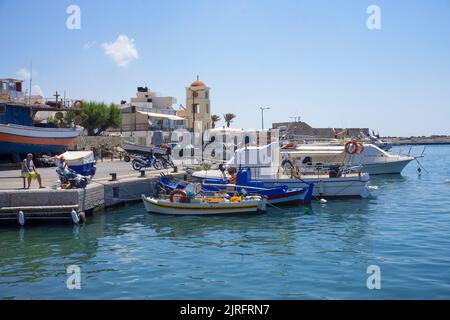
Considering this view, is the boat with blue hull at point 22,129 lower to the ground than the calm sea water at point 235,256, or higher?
higher

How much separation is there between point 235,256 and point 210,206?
288 inches

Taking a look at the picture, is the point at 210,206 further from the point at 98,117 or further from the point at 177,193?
the point at 98,117

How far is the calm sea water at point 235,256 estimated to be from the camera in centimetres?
1159

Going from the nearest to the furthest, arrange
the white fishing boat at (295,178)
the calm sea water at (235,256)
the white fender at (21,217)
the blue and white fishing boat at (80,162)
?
the calm sea water at (235,256) → the white fender at (21,217) → the blue and white fishing boat at (80,162) → the white fishing boat at (295,178)

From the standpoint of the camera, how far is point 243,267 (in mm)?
13492

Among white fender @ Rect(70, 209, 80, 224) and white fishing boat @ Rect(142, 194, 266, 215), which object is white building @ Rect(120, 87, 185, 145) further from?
white fender @ Rect(70, 209, 80, 224)

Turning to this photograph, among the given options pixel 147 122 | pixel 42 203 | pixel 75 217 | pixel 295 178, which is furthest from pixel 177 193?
pixel 147 122

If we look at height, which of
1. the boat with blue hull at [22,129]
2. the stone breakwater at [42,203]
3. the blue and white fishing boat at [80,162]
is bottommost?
the stone breakwater at [42,203]

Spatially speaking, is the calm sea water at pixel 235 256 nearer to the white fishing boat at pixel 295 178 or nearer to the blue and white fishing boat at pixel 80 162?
the blue and white fishing boat at pixel 80 162

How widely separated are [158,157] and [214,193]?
14313mm

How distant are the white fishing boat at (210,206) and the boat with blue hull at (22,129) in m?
17.4

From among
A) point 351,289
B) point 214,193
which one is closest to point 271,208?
point 214,193

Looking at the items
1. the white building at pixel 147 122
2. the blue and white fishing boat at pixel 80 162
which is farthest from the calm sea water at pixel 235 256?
the white building at pixel 147 122

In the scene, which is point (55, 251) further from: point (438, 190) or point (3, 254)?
point (438, 190)
